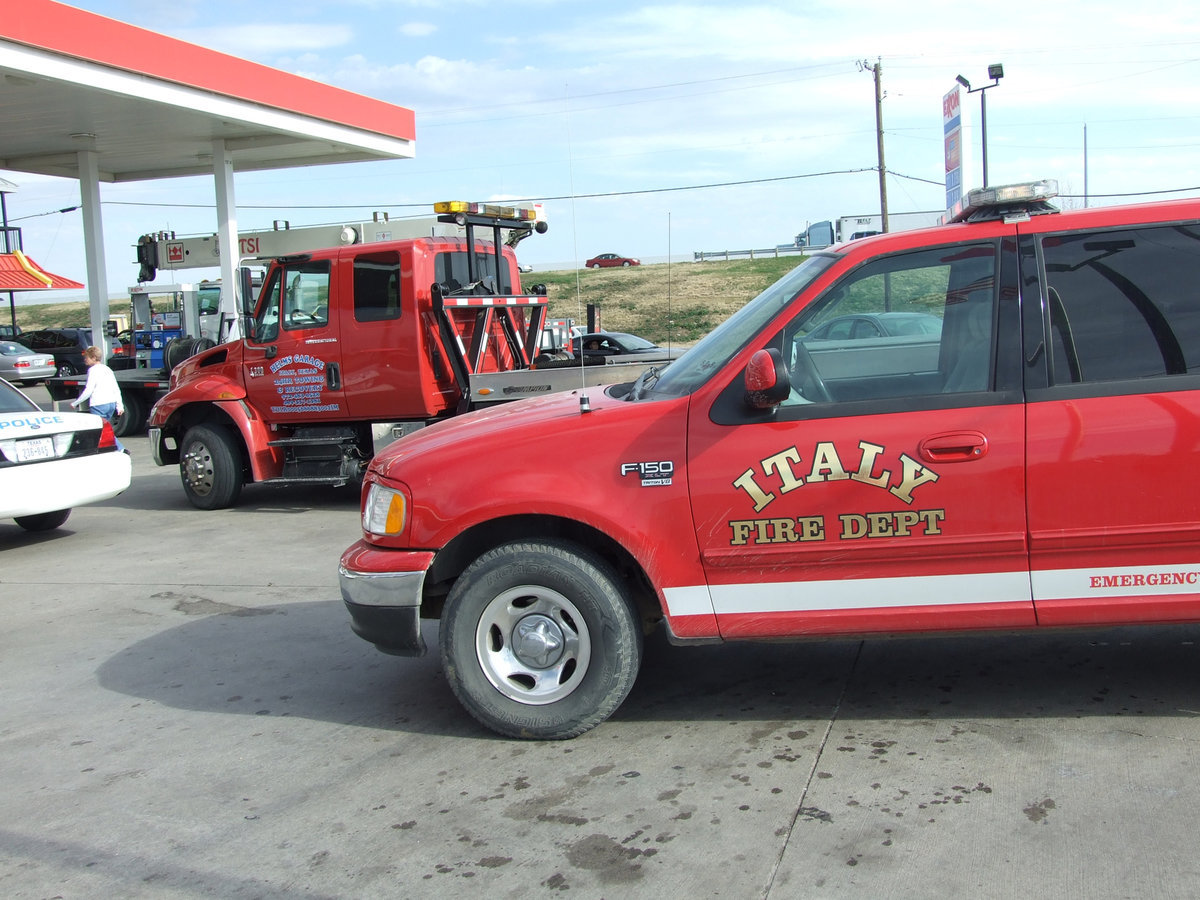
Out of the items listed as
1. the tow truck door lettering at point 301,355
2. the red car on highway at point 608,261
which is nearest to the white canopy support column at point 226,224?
the tow truck door lettering at point 301,355

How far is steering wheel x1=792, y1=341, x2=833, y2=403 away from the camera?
169 inches

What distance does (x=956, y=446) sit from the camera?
4.10 m

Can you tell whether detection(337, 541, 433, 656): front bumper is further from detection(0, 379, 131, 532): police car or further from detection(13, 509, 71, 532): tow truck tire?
detection(13, 509, 71, 532): tow truck tire

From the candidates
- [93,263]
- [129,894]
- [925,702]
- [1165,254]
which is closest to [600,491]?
[925,702]

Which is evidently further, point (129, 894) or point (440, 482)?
point (440, 482)

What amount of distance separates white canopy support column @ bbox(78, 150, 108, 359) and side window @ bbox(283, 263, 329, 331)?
12983 mm

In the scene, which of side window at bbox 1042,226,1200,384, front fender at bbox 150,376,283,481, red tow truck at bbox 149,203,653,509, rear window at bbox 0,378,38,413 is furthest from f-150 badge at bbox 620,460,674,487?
front fender at bbox 150,376,283,481

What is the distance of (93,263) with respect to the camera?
21828 millimetres

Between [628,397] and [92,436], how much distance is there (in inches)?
262

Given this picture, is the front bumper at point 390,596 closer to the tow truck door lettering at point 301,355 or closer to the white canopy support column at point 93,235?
the tow truck door lettering at point 301,355

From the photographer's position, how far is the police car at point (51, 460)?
29.0 ft

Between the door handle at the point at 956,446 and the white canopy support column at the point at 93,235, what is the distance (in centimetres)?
2083

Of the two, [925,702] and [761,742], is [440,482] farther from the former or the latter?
[925,702]

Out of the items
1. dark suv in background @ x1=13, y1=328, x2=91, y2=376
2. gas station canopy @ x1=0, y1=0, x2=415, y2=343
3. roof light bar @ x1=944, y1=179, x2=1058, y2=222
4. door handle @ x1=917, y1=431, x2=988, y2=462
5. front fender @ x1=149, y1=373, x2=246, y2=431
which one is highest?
gas station canopy @ x1=0, y1=0, x2=415, y2=343
